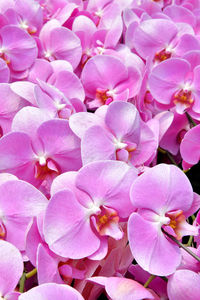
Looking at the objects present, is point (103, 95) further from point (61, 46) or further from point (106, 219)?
point (106, 219)

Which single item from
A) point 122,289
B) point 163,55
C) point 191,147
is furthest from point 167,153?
point 122,289

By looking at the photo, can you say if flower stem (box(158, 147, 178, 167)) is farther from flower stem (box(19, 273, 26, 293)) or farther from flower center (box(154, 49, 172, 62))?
flower stem (box(19, 273, 26, 293))

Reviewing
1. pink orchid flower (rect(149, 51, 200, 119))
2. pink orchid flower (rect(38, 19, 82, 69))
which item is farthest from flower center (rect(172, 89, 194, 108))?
pink orchid flower (rect(38, 19, 82, 69))

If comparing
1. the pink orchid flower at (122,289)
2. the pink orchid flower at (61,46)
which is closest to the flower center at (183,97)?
the pink orchid flower at (61,46)

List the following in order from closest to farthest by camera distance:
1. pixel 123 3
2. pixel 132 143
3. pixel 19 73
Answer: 1. pixel 132 143
2. pixel 19 73
3. pixel 123 3

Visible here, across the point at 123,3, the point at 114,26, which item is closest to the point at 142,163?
the point at 114,26

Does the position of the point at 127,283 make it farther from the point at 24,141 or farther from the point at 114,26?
the point at 114,26

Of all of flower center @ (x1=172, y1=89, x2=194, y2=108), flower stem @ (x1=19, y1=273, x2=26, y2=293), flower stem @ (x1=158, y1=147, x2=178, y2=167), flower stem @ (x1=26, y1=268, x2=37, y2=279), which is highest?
flower center @ (x1=172, y1=89, x2=194, y2=108)

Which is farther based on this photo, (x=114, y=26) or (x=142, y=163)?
(x=114, y=26)
